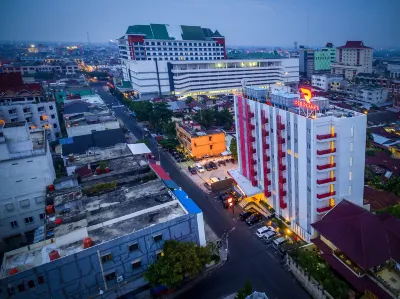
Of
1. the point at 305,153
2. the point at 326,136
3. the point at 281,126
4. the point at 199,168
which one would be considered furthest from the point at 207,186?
the point at 326,136

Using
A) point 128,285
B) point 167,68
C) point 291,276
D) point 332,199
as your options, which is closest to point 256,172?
point 332,199

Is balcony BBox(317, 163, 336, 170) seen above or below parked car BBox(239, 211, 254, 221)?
above

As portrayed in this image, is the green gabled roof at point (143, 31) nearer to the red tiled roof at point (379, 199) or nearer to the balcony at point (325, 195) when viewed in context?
the red tiled roof at point (379, 199)

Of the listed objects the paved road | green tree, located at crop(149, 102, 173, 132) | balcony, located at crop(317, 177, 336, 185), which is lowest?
the paved road

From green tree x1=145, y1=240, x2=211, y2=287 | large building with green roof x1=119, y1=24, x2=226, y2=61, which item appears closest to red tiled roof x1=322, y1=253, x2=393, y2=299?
green tree x1=145, y1=240, x2=211, y2=287

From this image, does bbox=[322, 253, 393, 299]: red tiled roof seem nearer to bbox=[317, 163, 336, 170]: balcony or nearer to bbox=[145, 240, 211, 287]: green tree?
bbox=[317, 163, 336, 170]: balcony

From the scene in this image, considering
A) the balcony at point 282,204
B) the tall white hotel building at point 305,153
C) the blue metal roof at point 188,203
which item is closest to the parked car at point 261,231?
the tall white hotel building at point 305,153
